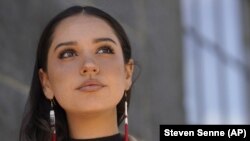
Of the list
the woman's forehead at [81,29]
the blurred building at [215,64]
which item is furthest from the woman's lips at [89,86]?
the blurred building at [215,64]

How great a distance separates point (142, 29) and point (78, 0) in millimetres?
701

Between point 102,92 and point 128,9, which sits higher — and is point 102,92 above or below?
below

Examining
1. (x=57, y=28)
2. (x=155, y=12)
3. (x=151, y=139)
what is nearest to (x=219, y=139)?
(x=151, y=139)

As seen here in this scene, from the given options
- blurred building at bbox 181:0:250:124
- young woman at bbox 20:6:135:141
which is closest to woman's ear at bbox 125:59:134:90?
young woman at bbox 20:6:135:141

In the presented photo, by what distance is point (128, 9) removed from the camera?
252cm

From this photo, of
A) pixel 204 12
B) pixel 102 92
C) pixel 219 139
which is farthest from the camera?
pixel 204 12

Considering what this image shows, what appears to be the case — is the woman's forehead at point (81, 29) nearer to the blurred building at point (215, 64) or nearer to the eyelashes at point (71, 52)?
the eyelashes at point (71, 52)

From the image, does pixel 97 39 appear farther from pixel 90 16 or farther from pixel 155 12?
pixel 155 12

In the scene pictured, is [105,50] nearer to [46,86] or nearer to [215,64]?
[46,86]

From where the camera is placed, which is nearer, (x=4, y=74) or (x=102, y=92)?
(x=102, y=92)

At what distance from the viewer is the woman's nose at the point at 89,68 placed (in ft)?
6.28

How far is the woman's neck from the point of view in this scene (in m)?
1.96

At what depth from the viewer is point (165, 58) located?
3.32 m

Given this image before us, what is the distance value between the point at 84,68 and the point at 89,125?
0.50ft
